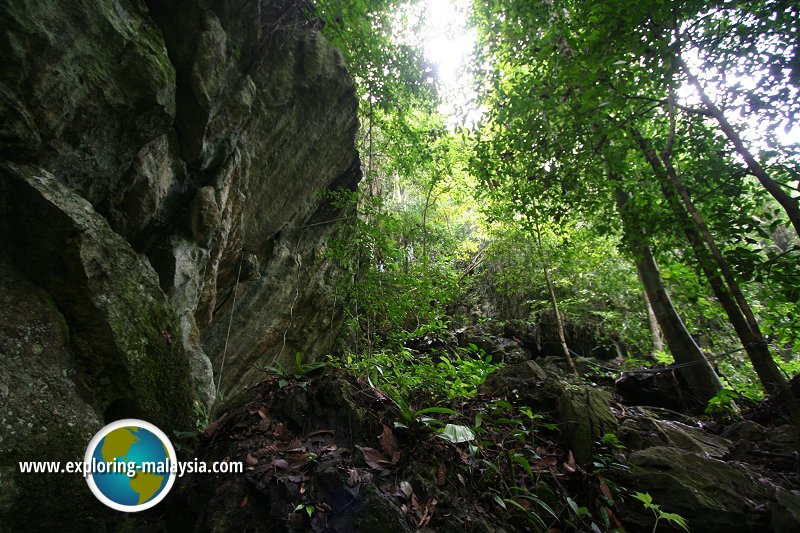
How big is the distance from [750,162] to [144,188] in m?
6.18

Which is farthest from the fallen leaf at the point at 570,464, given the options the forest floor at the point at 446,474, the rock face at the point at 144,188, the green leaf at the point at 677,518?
the rock face at the point at 144,188

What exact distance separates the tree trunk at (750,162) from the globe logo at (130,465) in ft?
17.5

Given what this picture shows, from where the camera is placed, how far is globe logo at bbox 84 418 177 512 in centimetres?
231

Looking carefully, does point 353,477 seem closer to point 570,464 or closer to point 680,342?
point 570,464

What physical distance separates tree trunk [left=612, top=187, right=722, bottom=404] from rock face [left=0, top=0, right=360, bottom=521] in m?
5.81

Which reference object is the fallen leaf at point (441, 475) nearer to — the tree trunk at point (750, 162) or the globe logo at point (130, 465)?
the globe logo at point (130, 465)

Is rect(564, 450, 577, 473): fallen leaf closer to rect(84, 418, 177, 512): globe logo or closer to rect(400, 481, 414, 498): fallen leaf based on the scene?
rect(400, 481, 414, 498): fallen leaf

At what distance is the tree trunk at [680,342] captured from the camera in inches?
254

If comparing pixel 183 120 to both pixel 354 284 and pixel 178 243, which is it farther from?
pixel 354 284

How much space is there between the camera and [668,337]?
23.5 ft

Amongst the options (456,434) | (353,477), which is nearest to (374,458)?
(353,477)

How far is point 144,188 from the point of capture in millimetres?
3957

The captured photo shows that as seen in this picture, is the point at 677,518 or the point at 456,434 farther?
the point at 456,434

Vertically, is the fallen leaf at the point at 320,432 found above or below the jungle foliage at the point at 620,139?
below
